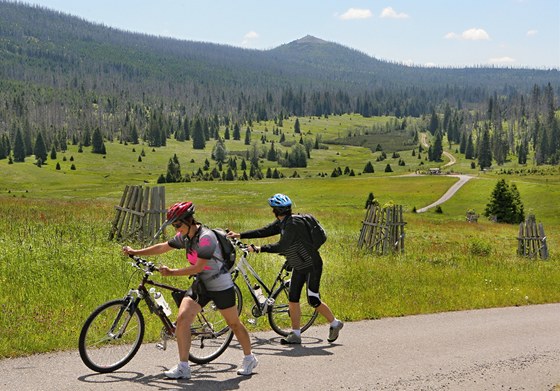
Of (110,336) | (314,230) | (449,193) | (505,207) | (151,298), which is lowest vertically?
(449,193)

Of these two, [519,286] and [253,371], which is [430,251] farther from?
[253,371]

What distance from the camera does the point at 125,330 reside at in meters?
8.84

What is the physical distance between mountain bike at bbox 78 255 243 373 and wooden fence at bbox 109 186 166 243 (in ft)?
38.1

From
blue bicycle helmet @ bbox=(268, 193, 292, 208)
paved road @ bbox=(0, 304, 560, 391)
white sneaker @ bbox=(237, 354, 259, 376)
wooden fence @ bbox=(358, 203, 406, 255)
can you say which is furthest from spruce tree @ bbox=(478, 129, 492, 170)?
white sneaker @ bbox=(237, 354, 259, 376)

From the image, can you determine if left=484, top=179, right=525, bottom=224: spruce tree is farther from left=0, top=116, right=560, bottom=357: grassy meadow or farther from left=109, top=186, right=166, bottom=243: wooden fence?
left=109, top=186, right=166, bottom=243: wooden fence

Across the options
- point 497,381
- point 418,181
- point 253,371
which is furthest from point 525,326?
point 418,181

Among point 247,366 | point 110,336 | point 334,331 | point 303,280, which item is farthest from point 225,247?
point 334,331

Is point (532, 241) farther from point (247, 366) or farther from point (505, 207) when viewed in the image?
point (505, 207)

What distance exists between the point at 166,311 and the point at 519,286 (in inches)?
524

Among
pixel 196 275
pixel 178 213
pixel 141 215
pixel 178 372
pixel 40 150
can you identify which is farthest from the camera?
pixel 40 150

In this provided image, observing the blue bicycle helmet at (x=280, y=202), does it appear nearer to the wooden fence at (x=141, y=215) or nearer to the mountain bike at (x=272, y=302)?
the mountain bike at (x=272, y=302)

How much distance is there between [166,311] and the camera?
8805 millimetres

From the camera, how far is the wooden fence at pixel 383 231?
83.7ft

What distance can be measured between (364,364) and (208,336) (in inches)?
100
